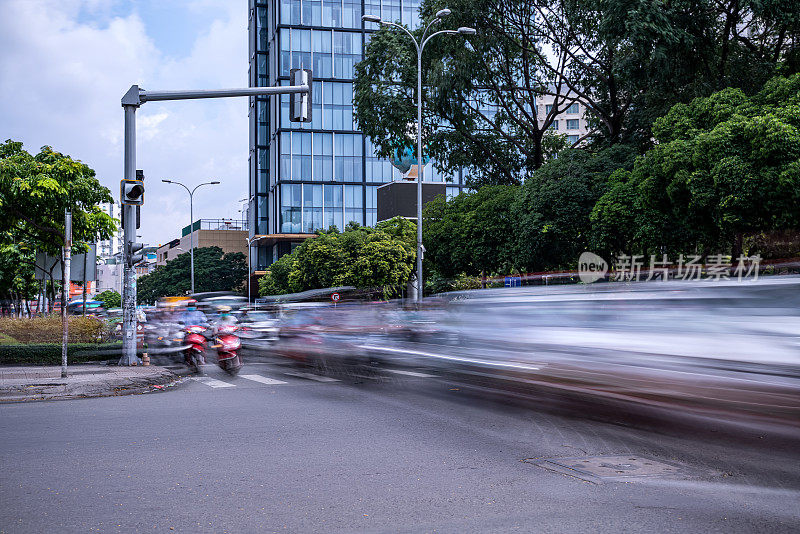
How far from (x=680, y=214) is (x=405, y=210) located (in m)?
46.5

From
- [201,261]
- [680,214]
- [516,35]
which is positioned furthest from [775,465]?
[201,261]

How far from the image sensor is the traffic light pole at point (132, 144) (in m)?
17.0

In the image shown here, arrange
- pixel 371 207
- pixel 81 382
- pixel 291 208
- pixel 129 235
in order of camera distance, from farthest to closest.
Answer: pixel 371 207 → pixel 291 208 → pixel 129 235 → pixel 81 382

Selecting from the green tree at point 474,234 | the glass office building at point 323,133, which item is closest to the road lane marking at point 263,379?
the green tree at point 474,234

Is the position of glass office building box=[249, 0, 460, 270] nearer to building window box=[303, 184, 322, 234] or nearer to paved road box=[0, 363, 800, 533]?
building window box=[303, 184, 322, 234]

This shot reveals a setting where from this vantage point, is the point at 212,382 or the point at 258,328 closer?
the point at 212,382

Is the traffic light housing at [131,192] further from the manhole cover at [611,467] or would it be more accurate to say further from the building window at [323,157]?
the building window at [323,157]

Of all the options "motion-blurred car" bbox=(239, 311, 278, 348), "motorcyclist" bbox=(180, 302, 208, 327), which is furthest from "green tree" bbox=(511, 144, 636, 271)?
"motorcyclist" bbox=(180, 302, 208, 327)

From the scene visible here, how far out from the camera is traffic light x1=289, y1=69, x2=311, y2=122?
17.2m

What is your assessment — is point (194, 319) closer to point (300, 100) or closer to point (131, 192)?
point (131, 192)

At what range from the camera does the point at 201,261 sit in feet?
338

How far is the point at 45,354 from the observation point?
21000mm

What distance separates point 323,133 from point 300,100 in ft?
225

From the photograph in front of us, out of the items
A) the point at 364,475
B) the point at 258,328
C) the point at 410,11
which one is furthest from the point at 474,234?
the point at 410,11
